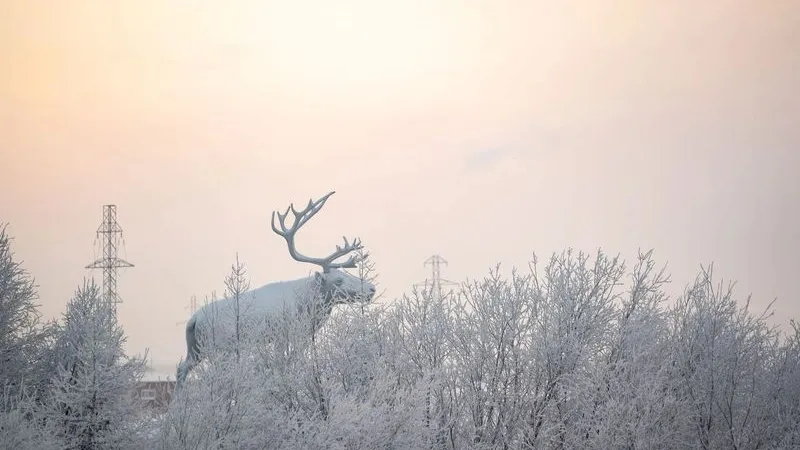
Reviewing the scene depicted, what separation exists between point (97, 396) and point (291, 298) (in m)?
6.57

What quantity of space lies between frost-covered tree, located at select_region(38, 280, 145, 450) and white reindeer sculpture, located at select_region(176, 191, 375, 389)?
152 inches

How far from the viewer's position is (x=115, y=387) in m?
17.2

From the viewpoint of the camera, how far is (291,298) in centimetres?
2302

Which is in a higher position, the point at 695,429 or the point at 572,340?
the point at 572,340

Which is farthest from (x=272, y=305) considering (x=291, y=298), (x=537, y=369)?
(x=537, y=369)

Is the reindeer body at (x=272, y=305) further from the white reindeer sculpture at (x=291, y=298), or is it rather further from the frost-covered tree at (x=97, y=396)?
the frost-covered tree at (x=97, y=396)

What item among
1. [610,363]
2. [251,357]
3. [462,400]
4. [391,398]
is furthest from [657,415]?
[251,357]

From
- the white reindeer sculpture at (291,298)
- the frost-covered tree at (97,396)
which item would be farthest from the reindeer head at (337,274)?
the frost-covered tree at (97,396)

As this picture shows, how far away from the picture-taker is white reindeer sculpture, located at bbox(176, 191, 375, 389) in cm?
2220

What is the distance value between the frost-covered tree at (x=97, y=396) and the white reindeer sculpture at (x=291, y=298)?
3849mm

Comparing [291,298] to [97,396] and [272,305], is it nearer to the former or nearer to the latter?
[272,305]

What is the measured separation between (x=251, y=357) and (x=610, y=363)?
6359mm

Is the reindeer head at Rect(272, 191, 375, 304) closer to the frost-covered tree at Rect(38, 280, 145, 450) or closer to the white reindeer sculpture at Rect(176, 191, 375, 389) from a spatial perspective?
the white reindeer sculpture at Rect(176, 191, 375, 389)

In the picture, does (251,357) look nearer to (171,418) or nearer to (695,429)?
(171,418)
